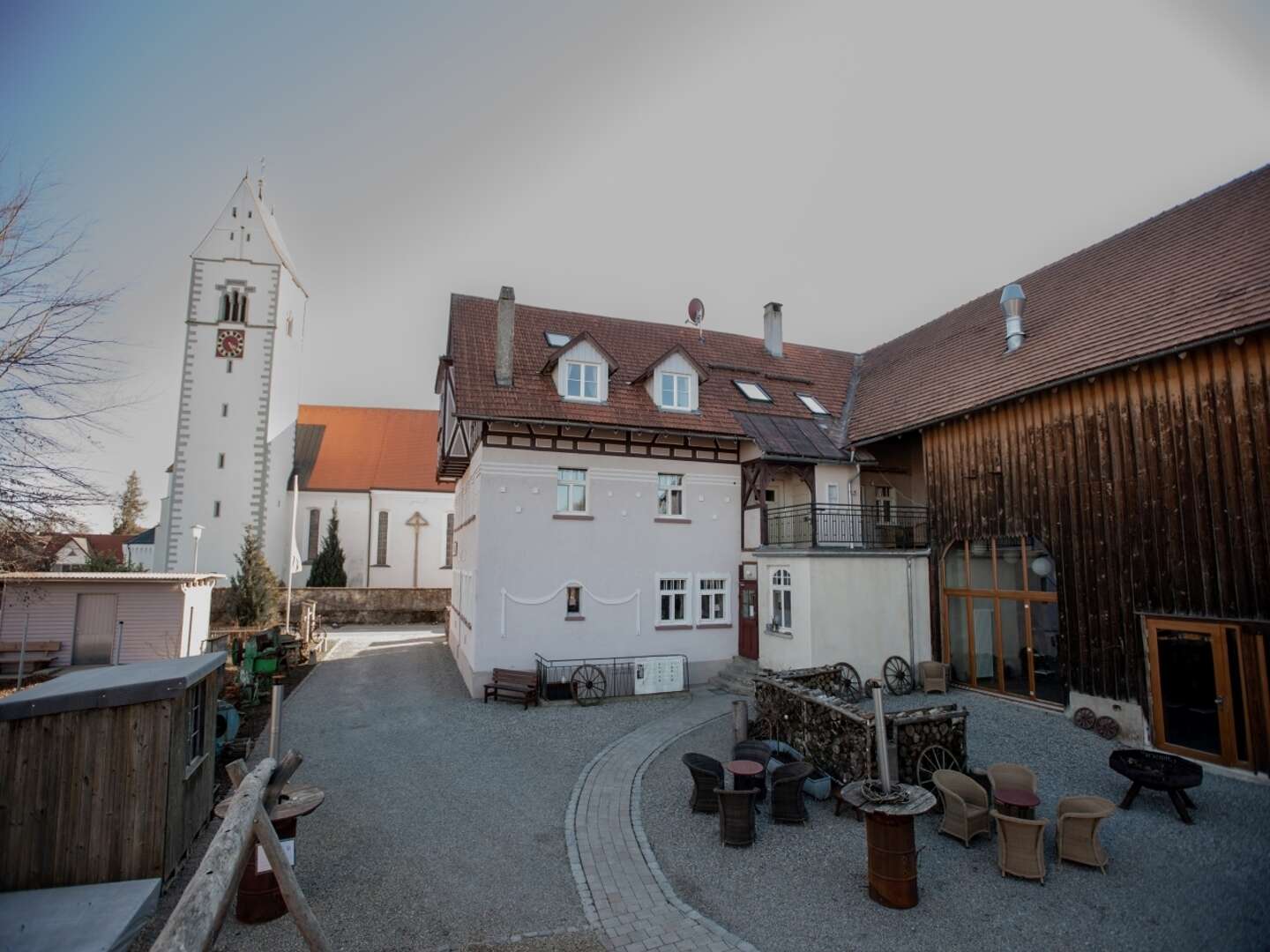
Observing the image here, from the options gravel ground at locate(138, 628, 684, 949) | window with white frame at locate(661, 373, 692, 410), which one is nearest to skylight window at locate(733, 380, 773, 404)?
window with white frame at locate(661, 373, 692, 410)

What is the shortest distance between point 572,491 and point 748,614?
6012mm

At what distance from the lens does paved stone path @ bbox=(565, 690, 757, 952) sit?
6.16m

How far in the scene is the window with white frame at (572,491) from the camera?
17.4m

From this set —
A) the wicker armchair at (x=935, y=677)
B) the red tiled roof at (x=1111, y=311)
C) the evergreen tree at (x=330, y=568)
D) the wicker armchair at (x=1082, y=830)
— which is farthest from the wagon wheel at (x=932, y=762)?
the evergreen tree at (x=330, y=568)

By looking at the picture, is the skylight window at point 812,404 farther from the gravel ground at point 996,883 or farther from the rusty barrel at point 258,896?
the rusty barrel at point 258,896

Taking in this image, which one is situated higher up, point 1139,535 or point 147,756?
point 1139,535

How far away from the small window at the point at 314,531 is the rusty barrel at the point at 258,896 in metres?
32.4

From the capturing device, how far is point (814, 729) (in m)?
10.2

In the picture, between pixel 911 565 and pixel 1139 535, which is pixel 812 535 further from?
pixel 1139 535

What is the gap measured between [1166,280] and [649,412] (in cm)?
1186

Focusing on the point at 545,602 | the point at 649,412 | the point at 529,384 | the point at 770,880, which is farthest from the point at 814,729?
the point at 529,384

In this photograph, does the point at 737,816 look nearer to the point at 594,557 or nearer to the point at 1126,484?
the point at 1126,484

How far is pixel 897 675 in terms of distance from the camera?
51.9 ft

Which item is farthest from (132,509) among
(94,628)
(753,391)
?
(753,391)
